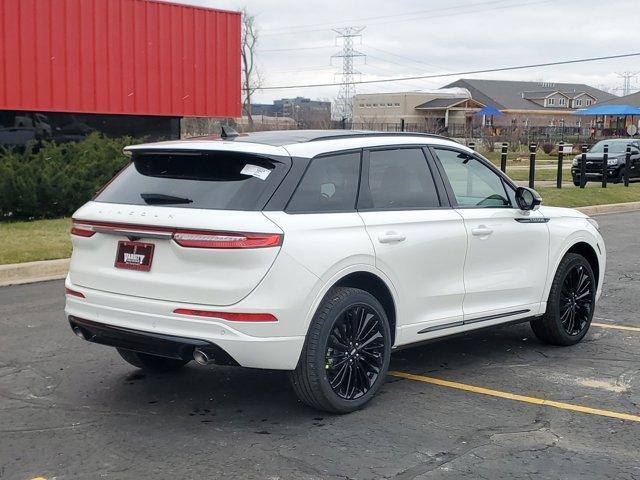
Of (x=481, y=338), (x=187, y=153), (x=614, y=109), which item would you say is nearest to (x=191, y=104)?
(x=481, y=338)

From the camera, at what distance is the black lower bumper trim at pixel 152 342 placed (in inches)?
181

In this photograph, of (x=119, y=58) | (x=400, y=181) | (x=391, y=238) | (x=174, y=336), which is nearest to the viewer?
(x=174, y=336)

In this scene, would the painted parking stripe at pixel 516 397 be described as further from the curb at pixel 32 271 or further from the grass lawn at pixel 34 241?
the grass lawn at pixel 34 241

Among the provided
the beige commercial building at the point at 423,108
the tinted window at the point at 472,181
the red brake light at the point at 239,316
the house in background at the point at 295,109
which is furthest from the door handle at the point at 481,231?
the beige commercial building at the point at 423,108

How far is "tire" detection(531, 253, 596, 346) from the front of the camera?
678 centimetres

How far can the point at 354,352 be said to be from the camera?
5105 mm

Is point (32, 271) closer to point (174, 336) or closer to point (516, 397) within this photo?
point (174, 336)

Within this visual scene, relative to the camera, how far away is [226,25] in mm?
21016

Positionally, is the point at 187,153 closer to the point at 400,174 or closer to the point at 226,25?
the point at 400,174

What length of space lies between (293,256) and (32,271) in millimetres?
6520

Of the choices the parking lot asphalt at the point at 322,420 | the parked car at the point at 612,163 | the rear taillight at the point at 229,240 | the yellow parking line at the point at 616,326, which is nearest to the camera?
the parking lot asphalt at the point at 322,420

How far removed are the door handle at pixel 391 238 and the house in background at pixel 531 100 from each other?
8741cm

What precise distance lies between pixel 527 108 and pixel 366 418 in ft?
325

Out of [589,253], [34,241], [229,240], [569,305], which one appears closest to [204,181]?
[229,240]
